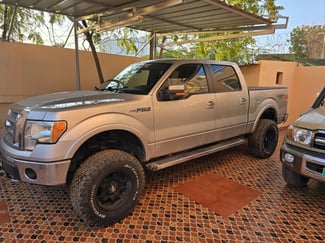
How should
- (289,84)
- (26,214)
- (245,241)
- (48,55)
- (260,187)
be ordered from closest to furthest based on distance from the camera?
(245,241) → (26,214) → (260,187) → (48,55) → (289,84)

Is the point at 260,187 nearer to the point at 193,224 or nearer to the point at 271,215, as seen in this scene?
the point at 271,215

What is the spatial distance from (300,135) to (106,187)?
2.44 meters

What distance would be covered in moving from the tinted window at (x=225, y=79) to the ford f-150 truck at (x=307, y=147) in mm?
1224

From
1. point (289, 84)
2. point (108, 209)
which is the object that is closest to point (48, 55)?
point (108, 209)

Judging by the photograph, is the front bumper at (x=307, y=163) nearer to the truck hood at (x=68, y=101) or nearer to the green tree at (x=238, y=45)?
the truck hood at (x=68, y=101)

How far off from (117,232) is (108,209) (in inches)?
9.8

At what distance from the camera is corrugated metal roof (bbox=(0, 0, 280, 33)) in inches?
161

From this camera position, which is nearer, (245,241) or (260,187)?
(245,241)

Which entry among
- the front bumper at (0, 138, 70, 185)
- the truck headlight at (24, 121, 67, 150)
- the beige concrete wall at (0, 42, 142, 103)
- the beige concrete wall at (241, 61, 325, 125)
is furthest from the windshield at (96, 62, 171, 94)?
the beige concrete wall at (241, 61, 325, 125)

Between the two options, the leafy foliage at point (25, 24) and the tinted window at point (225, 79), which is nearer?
the tinted window at point (225, 79)

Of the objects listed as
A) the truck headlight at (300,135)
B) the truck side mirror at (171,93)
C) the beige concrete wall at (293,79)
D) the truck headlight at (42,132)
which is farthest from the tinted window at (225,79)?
the beige concrete wall at (293,79)

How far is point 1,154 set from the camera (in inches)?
104

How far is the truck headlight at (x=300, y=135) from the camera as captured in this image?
9.58 feet

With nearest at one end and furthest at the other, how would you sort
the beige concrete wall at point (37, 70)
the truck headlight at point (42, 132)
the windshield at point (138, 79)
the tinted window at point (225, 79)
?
the truck headlight at point (42, 132) → the windshield at point (138, 79) → the tinted window at point (225, 79) → the beige concrete wall at point (37, 70)
